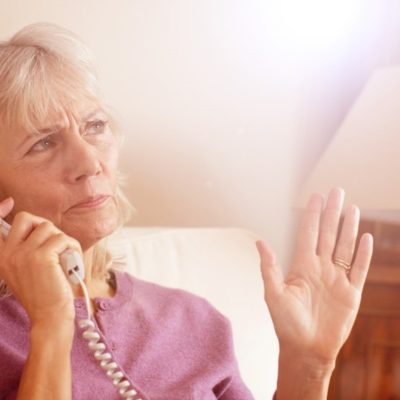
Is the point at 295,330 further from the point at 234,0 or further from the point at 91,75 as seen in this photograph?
the point at 234,0

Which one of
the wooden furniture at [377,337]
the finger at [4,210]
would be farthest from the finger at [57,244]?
the wooden furniture at [377,337]

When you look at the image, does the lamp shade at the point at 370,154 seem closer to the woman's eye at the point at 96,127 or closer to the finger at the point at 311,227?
the finger at the point at 311,227

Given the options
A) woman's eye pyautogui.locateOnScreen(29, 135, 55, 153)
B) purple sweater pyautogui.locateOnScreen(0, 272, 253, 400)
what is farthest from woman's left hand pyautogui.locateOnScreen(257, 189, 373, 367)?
woman's eye pyautogui.locateOnScreen(29, 135, 55, 153)

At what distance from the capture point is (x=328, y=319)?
3.91 feet

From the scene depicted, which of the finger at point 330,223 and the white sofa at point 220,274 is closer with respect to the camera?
the finger at point 330,223

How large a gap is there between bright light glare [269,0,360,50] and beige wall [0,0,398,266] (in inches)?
1.0

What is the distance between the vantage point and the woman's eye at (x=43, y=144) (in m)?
1.25

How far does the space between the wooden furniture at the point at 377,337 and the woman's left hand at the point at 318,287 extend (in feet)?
2.09

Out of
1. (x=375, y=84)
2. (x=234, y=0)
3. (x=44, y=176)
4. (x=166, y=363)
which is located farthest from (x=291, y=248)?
(x=44, y=176)

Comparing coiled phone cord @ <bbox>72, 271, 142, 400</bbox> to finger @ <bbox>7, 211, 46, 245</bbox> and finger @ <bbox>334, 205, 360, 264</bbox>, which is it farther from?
finger @ <bbox>334, 205, 360, 264</bbox>

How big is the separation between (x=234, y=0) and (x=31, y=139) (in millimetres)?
898

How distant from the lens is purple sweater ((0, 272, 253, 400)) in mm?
1209

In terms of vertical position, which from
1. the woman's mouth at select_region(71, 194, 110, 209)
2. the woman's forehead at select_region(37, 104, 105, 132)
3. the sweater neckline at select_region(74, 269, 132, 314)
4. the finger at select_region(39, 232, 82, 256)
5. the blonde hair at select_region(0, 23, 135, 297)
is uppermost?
the blonde hair at select_region(0, 23, 135, 297)

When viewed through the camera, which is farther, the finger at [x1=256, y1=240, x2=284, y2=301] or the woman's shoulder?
the woman's shoulder
